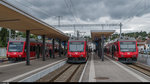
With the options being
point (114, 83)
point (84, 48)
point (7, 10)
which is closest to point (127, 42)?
point (84, 48)

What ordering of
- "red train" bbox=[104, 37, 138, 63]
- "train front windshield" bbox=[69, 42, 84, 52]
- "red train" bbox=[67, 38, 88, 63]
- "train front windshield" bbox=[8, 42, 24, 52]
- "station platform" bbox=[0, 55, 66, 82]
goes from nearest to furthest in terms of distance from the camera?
"station platform" bbox=[0, 55, 66, 82] < "red train" bbox=[104, 37, 138, 63] < "red train" bbox=[67, 38, 88, 63] < "train front windshield" bbox=[69, 42, 84, 52] < "train front windshield" bbox=[8, 42, 24, 52]

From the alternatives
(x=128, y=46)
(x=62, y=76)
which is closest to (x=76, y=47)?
(x=128, y=46)

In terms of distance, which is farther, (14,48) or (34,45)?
(34,45)

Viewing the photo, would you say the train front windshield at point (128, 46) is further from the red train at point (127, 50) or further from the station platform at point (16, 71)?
the station platform at point (16, 71)

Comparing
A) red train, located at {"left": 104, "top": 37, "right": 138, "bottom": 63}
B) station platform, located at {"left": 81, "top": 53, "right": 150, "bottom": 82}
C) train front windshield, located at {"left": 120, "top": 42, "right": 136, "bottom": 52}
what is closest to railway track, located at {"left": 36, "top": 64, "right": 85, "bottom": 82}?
station platform, located at {"left": 81, "top": 53, "right": 150, "bottom": 82}

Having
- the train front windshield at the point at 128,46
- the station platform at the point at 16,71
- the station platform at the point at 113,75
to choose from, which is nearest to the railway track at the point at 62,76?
the station platform at the point at 113,75

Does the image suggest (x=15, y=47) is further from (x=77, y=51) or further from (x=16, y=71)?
(x=16, y=71)

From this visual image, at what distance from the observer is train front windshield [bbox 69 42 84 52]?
22984 mm

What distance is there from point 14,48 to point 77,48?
319 inches

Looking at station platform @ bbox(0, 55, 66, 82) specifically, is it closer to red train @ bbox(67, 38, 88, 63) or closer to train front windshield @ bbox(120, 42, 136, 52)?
red train @ bbox(67, 38, 88, 63)

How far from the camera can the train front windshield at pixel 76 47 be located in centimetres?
2298

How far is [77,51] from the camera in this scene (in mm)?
22828

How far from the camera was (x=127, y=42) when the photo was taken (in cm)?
2245

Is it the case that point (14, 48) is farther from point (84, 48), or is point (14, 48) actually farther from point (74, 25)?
point (74, 25)
